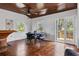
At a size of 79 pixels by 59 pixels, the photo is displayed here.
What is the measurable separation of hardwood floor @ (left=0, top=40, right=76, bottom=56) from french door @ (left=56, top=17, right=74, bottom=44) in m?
0.09

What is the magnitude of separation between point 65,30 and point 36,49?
0.55 m

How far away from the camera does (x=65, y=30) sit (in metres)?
2.40

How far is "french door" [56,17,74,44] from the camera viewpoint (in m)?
2.35

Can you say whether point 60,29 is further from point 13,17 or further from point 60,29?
point 13,17

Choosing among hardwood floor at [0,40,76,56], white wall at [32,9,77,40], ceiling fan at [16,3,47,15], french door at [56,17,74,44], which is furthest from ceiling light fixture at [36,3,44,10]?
hardwood floor at [0,40,76,56]

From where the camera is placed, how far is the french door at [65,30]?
235cm

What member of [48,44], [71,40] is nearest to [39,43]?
[48,44]

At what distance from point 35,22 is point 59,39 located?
0.46m

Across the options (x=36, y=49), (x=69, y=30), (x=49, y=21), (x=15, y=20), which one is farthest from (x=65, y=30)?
(x=15, y=20)

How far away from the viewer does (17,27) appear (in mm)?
2357

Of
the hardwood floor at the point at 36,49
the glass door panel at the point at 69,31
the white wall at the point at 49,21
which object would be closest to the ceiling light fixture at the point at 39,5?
the white wall at the point at 49,21

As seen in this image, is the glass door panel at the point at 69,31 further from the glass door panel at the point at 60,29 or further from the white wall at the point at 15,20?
the white wall at the point at 15,20

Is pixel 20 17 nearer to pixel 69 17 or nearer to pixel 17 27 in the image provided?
pixel 17 27

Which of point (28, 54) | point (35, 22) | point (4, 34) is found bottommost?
point (28, 54)
